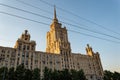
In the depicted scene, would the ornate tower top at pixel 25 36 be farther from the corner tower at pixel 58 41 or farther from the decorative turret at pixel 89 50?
the decorative turret at pixel 89 50

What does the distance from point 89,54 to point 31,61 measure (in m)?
46.0

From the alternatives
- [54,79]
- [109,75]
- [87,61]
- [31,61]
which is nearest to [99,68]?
[87,61]

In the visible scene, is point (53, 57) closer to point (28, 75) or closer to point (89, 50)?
point (89, 50)

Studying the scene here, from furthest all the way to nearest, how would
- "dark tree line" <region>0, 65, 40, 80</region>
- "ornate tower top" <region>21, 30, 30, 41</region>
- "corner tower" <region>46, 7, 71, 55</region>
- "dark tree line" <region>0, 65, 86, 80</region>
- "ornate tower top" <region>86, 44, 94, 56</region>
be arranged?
"ornate tower top" <region>86, 44, 94, 56</region>, "corner tower" <region>46, 7, 71, 55</region>, "ornate tower top" <region>21, 30, 30, 41</region>, "dark tree line" <region>0, 65, 86, 80</region>, "dark tree line" <region>0, 65, 40, 80</region>

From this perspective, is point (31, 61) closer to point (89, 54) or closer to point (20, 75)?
point (20, 75)

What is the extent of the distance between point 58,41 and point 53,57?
51.3ft

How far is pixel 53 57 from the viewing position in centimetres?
7731

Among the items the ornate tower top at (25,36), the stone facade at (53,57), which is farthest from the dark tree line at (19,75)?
the ornate tower top at (25,36)

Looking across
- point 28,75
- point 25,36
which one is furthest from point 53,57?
point 28,75

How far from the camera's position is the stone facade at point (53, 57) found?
6681cm

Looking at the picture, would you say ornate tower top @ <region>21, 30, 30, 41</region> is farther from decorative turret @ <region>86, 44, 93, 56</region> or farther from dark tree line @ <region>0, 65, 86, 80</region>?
decorative turret @ <region>86, 44, 93, 56</region>

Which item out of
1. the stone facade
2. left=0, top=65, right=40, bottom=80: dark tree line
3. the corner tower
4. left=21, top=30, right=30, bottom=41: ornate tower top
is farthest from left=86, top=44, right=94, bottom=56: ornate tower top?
left=0, top=65, right=40, bottom=80: dark tree line

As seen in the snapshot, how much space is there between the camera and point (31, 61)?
69.9 meters

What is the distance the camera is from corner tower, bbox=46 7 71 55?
84.9 metres
